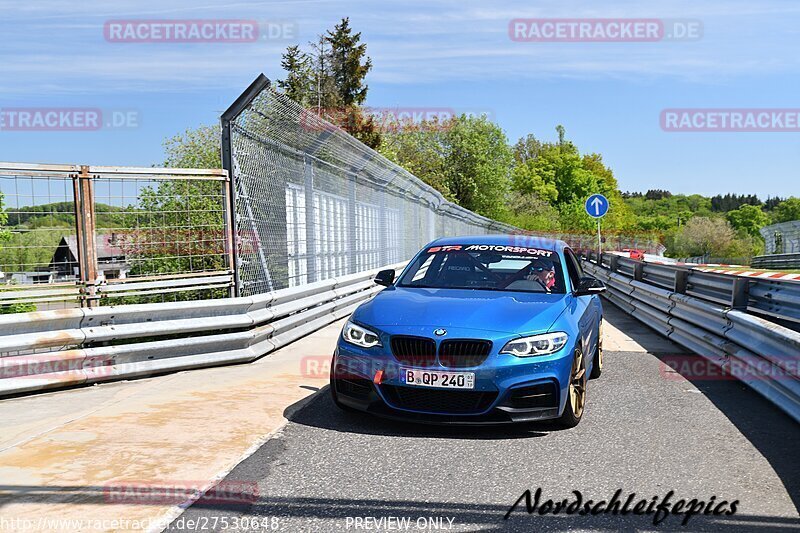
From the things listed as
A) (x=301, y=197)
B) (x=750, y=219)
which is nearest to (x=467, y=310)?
(x=301, y=197)

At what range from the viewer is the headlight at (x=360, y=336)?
17.8ft

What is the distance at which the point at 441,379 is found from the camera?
513 centimetres

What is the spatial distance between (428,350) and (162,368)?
3.29 metres

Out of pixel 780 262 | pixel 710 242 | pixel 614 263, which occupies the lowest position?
pixel 710 242

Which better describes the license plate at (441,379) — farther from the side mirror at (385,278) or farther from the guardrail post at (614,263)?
the guardrail post at (614,263)

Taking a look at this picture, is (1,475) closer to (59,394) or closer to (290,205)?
(59,394)

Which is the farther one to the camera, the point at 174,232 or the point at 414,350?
the point at 174,232

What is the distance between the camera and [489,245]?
279 inches

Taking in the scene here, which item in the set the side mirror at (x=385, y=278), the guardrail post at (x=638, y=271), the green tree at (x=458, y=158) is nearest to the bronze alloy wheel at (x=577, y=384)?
the side mirror at (x=385, y=278)

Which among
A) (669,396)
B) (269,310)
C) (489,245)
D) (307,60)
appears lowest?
(669,396)

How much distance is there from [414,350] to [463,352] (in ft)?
1.10

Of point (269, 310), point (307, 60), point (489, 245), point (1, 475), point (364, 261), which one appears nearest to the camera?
point (1, 475)

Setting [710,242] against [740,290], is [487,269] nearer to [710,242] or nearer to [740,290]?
[740,290]

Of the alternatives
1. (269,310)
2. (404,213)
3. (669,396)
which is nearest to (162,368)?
(269,310)
